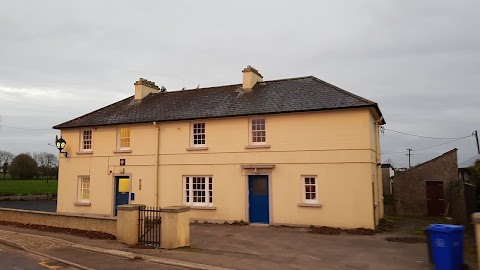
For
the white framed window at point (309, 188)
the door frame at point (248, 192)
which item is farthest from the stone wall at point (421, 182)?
the door frame at point (248, 192)

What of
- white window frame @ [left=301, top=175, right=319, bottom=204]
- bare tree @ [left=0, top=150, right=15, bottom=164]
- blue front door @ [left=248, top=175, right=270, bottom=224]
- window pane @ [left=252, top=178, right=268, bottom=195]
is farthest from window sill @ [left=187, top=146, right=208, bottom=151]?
bare tree @ [left=0, top=150, right=15, bottom=164]

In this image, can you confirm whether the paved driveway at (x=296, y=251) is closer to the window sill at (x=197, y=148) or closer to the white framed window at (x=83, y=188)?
the window sill at (x=197, y=148)

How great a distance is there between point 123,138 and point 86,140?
9.42 feet

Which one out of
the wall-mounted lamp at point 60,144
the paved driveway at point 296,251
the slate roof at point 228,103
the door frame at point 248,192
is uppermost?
the slate roof at point 228,103

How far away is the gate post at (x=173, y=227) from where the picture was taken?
39.7 feet

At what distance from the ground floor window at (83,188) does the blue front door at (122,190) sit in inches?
91.5

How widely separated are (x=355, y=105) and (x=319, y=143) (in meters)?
2.34

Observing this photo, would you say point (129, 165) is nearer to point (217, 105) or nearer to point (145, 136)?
point (145, 136)

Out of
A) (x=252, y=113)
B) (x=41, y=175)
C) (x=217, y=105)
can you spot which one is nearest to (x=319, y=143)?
(x=252, y=113)

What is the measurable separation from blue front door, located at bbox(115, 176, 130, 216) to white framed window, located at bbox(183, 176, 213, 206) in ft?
12.3

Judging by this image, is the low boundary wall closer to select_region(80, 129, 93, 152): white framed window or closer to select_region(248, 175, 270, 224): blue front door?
select_region(80, 129, 93, 152): white framed window

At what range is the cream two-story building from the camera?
1678 centimetres

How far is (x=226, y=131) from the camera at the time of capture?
1933 cm

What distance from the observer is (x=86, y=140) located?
23266mm
